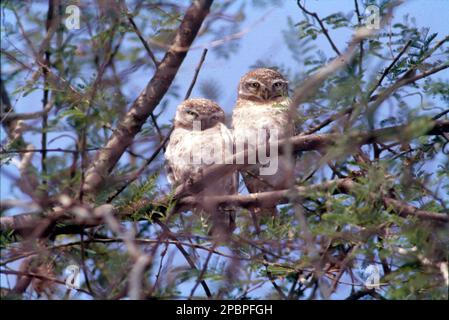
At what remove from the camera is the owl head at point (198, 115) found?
20.8 feet

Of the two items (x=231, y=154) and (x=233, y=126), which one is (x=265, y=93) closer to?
(x=233, y=126)

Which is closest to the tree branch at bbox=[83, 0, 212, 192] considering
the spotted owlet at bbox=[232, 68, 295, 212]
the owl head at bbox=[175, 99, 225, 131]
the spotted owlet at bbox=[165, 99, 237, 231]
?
the spotted owlet at bbox=[165, 99, 237, 231]

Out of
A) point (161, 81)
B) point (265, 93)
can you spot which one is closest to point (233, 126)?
point (265, 93)

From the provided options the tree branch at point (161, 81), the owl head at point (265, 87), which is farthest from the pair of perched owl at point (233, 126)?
the tree branch at point (161, 81)

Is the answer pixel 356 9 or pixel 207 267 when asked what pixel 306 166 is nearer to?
pixel 207 267

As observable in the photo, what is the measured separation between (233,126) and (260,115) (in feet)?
0.97

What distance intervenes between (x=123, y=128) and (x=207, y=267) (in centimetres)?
130

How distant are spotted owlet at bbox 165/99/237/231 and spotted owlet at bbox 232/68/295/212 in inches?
6.5

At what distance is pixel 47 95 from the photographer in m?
4.91

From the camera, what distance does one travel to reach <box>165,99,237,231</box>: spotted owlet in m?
5.88

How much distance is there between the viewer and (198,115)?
6391 millimetres

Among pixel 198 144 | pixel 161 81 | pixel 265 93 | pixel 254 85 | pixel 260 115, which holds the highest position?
pixel 254 85

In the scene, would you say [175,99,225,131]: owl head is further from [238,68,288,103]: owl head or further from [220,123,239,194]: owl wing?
[238,68,288,103]: owl head

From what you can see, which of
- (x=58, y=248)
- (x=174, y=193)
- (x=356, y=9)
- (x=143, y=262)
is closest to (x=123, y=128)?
(x=174, y=193)
